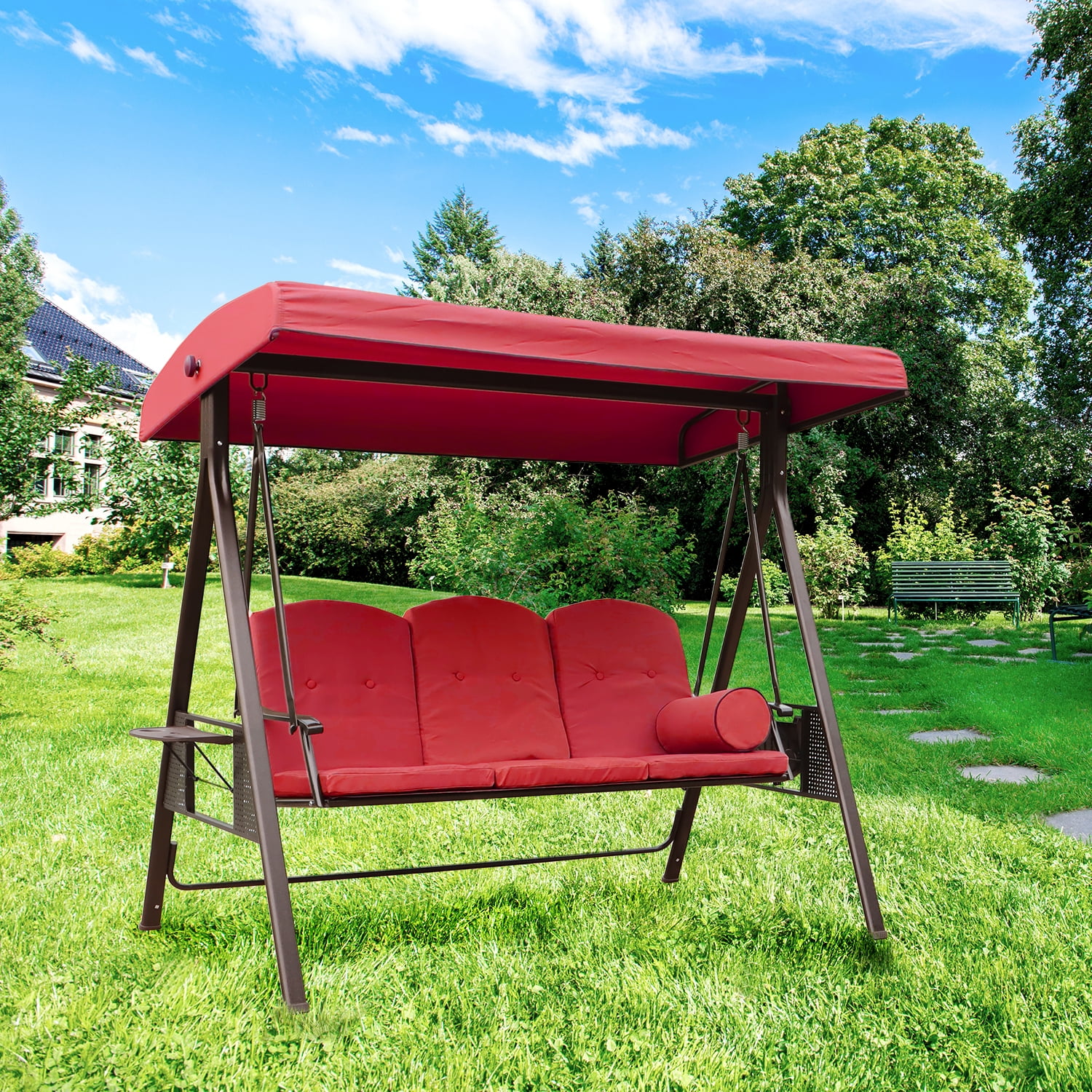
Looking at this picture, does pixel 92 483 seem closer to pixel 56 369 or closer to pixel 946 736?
pixel 56 369

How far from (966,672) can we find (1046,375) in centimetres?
766

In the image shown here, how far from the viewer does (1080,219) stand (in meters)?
12.6

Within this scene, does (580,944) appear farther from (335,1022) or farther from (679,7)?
(679,7)

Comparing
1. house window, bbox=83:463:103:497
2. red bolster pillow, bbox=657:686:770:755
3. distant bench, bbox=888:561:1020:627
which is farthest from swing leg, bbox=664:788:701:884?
house window, bbox=83:463:103:497

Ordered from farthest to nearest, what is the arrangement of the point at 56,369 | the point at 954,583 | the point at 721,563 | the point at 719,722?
1. the point at 56,369
2. the point at 954,583
3. the point at 721,563
4. the point at 719,722

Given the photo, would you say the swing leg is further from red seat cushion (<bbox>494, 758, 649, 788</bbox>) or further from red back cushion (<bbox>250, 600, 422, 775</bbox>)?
red back cushion (<bbox>250, 600, 422, 775</bbox>)

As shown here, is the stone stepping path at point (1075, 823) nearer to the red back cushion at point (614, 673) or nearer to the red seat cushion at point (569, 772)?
the red back cushion at point (614, 673)

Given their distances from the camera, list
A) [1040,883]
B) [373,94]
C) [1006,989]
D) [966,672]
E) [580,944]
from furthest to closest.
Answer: [373,94] < [966,672] < [1040,883] < [580,944] < [1006,989]

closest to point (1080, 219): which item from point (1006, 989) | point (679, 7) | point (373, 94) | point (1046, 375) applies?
point (1046, 375)

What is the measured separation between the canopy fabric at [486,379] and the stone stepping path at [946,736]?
2.95 m

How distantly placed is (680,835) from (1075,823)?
1948mm

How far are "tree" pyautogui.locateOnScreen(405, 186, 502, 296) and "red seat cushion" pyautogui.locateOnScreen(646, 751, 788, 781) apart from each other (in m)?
28.6

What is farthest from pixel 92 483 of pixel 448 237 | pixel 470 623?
pixel 448 237

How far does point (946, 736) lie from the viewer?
6219mm
